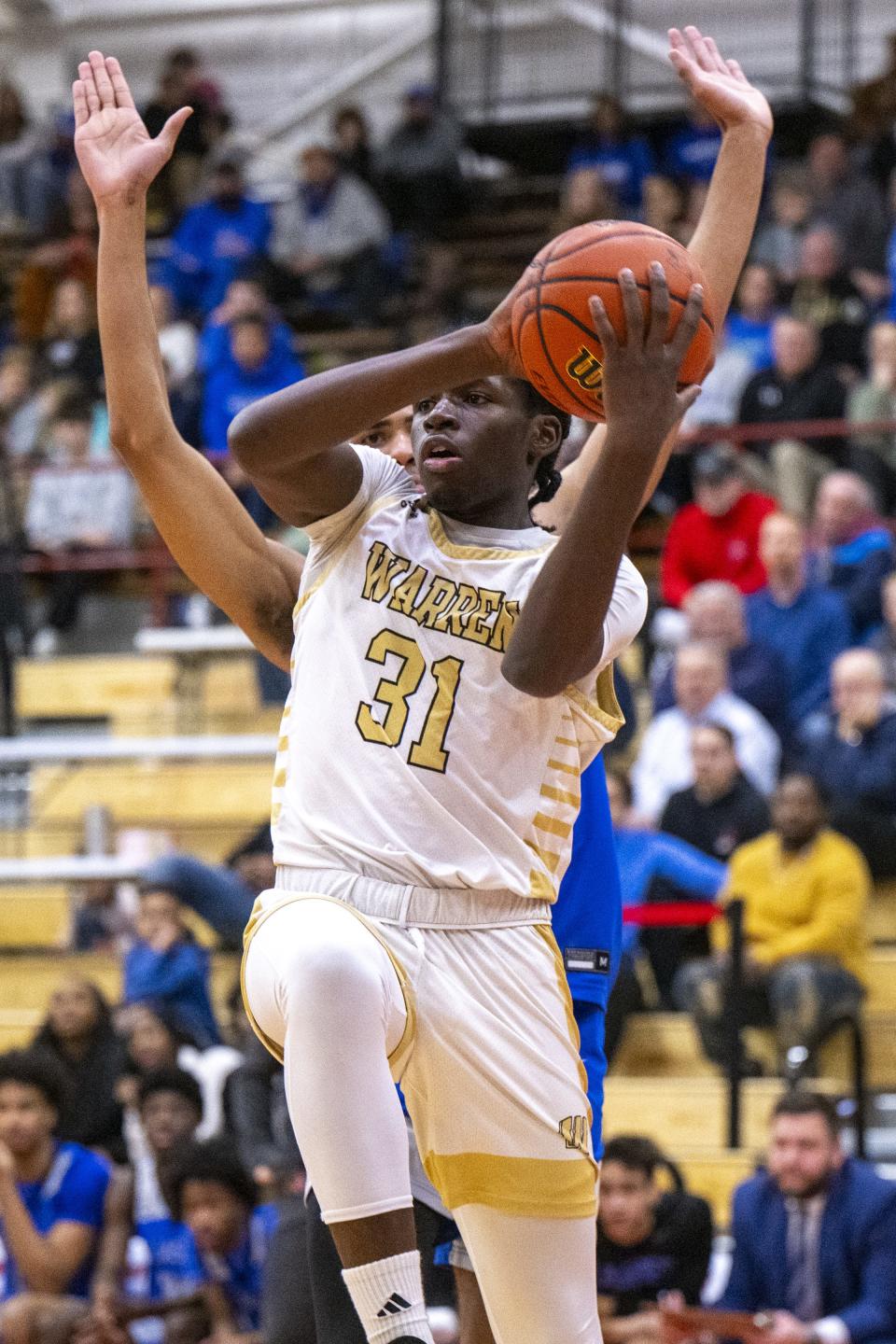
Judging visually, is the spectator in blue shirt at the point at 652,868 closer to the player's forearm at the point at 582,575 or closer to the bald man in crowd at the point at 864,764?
the bald man in crowd at the point at 864,764

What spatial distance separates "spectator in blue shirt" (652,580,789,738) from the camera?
958 centimetres

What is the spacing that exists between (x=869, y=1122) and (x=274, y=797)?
211 inches

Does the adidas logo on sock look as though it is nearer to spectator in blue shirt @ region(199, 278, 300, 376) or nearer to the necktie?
the necktie

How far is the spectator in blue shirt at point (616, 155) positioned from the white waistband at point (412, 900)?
11.8 metres

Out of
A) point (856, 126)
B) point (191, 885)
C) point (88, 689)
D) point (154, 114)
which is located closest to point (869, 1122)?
point (191, 885)

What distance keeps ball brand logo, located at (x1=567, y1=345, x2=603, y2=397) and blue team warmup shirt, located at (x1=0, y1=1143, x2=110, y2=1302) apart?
16.8 ft

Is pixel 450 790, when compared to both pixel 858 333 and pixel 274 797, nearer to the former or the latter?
pixel 274 797

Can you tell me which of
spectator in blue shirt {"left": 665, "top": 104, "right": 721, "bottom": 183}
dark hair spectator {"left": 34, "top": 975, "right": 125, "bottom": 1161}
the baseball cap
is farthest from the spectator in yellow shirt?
spectator in blue shirt {"left": 665, "top": 104, "right": 721, "bottom": 183}

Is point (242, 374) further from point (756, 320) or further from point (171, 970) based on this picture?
point (171, 970)

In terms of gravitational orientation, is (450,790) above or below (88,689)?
above

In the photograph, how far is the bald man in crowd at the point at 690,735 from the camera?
9.27 meters

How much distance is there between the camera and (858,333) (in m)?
12.0

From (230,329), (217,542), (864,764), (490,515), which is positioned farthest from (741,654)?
(490,515)

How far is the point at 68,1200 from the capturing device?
7.49 meters
